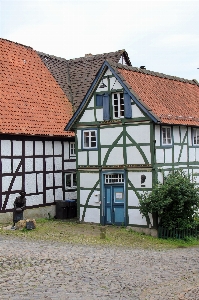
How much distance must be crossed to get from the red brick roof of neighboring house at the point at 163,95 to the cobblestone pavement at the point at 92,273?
783 centimetres

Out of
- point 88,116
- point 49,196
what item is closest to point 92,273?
point 88,116

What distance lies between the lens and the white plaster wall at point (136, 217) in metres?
21.5

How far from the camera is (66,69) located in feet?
108

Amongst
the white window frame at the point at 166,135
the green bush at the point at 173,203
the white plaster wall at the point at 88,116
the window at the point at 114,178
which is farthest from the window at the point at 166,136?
the white plaster wall at the point at 88,116

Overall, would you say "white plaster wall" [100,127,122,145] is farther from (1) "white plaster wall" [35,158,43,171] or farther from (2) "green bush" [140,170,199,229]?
(1) "white plaster wall" [35,158,43,171]

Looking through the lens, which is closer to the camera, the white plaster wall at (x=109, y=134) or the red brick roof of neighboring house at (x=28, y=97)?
the white plaster wall at (x=109, y=134)

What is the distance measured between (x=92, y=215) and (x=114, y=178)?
2218mm

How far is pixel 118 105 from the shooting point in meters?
22.5

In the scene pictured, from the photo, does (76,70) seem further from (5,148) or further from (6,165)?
(6,165)

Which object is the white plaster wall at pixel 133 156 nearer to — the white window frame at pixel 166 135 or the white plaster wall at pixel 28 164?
the white window frame at pixel 166 135

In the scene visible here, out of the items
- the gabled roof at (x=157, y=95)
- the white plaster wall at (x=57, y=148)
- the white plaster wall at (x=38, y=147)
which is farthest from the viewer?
the white plaster wall at (x=57, y=148)

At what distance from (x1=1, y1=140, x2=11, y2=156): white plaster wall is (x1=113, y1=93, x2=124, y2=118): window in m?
5.29

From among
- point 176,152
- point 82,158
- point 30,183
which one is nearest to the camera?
point 176,152

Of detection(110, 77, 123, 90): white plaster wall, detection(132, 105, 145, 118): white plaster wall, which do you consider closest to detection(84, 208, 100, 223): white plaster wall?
detection(132, 105, 145, 118): white plaster wall
